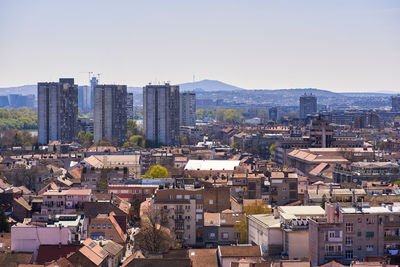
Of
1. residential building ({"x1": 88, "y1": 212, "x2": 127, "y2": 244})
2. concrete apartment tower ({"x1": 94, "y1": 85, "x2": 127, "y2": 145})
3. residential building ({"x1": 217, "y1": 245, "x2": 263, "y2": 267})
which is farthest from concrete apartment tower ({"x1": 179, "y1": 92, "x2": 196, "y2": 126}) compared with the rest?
residential building ({"x1": 217, "y1": 245, "x2": 263, "y2": 267})

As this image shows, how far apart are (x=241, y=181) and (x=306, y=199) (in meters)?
7.25

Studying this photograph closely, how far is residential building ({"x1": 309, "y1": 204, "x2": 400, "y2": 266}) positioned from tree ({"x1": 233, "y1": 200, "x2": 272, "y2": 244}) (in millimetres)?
7636

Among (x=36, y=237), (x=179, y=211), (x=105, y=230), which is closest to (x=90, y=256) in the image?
(x=36, y=237)

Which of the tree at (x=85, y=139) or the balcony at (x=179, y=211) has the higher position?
the balcony at (x=179, y=211)

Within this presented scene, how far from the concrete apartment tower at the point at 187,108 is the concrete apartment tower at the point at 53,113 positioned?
48997 millimetres

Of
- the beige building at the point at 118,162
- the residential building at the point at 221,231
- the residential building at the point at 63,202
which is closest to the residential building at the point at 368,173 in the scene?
the residential building at the point at 221,231

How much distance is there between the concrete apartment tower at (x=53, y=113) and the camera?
107 m

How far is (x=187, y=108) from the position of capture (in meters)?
160

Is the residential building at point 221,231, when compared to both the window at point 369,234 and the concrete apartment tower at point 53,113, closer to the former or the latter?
the window at point 369,234

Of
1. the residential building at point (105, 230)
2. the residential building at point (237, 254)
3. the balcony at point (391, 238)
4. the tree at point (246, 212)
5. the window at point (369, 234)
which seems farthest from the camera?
the tree at point (246, 212)

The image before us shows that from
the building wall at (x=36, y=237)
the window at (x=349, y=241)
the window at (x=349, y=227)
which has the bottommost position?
the building wall at (x=36, y=237)

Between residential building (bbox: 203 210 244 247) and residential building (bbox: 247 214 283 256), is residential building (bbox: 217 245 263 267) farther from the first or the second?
residential building (bbox: 203 210 244 247)

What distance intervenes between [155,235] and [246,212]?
7.14 metres

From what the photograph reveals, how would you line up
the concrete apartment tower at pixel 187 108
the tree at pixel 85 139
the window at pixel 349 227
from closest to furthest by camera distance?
the window at pixel 349 227
the tree at pixel 85 139
the concrete apartment tower at pixel 187 108
